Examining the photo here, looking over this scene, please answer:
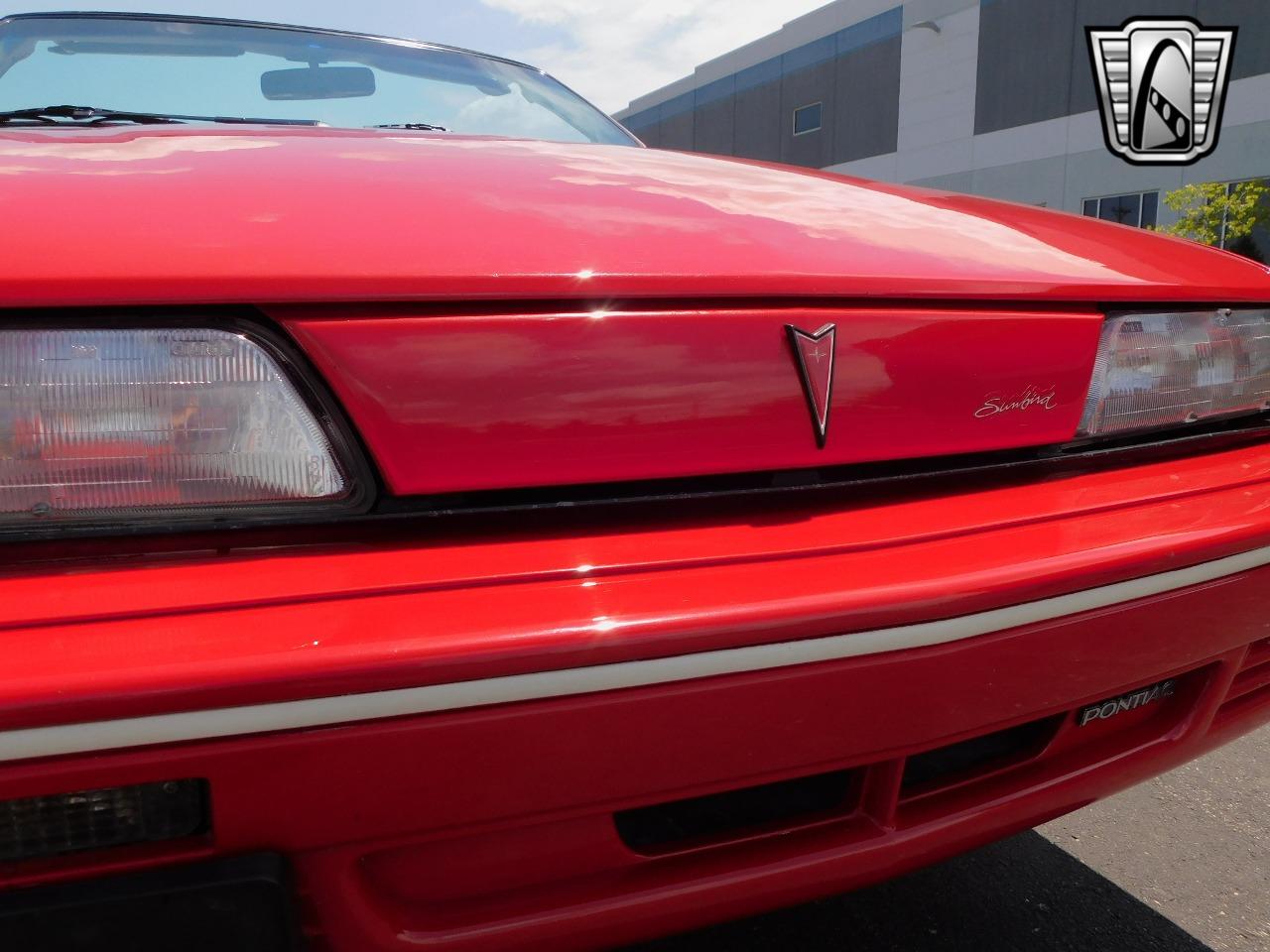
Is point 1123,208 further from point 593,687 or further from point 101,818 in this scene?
point 101,818

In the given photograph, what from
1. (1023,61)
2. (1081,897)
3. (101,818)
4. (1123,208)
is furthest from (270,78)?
(1023,61)

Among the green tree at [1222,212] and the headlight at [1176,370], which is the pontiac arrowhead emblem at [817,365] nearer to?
the headlight at [1176,370]

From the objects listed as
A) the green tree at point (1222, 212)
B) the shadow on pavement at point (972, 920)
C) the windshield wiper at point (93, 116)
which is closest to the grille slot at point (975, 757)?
the shadow on pavement at point (972, 920)

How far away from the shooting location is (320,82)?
216cm

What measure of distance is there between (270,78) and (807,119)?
90.7 ft

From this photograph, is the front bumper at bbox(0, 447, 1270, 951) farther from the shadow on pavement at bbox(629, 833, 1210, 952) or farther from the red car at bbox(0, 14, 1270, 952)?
the shadow on pavement at bbox(629, 833, 1210, 952)

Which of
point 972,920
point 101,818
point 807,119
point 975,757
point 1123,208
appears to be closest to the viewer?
point 101,818

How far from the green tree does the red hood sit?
1639 centimetres

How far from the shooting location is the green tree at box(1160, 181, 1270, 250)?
1509 centimetres

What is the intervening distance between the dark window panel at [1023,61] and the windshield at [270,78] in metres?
21.1

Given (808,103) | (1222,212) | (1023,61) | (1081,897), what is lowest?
(1081,897)

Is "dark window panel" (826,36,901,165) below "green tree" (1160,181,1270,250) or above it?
above

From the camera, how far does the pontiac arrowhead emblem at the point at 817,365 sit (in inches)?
37.9

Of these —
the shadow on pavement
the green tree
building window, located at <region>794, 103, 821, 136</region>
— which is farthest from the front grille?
building window, located at <region>794, 103, 821, 136</region>
